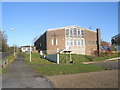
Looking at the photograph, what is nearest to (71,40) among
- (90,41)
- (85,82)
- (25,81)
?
(90,41)

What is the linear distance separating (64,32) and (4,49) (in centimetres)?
3469

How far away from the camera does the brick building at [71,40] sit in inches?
1758

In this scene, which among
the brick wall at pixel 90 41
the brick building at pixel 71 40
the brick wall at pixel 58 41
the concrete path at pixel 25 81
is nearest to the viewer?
the concrete path at pixel 25 81

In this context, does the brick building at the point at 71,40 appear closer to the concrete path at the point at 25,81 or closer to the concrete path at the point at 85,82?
the concrete path at the point at 25,81

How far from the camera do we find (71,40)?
46.3 m

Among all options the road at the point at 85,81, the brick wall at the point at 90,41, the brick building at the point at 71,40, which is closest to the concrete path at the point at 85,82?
the road at the point at 85,81

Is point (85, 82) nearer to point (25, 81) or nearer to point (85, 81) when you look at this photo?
point (85, 81)

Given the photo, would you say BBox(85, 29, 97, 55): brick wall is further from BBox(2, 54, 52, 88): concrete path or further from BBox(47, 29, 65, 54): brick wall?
BBox(2, 54, 52, 88): concrete path

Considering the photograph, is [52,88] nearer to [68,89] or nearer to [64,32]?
[68,89]

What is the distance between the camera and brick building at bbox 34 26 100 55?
44.7 meters

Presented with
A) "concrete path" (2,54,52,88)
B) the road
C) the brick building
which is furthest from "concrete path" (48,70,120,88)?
the brick building

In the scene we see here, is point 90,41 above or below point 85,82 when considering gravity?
above

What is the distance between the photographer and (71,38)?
46.1m

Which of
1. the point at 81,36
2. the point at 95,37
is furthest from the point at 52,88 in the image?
the point at 95,37
